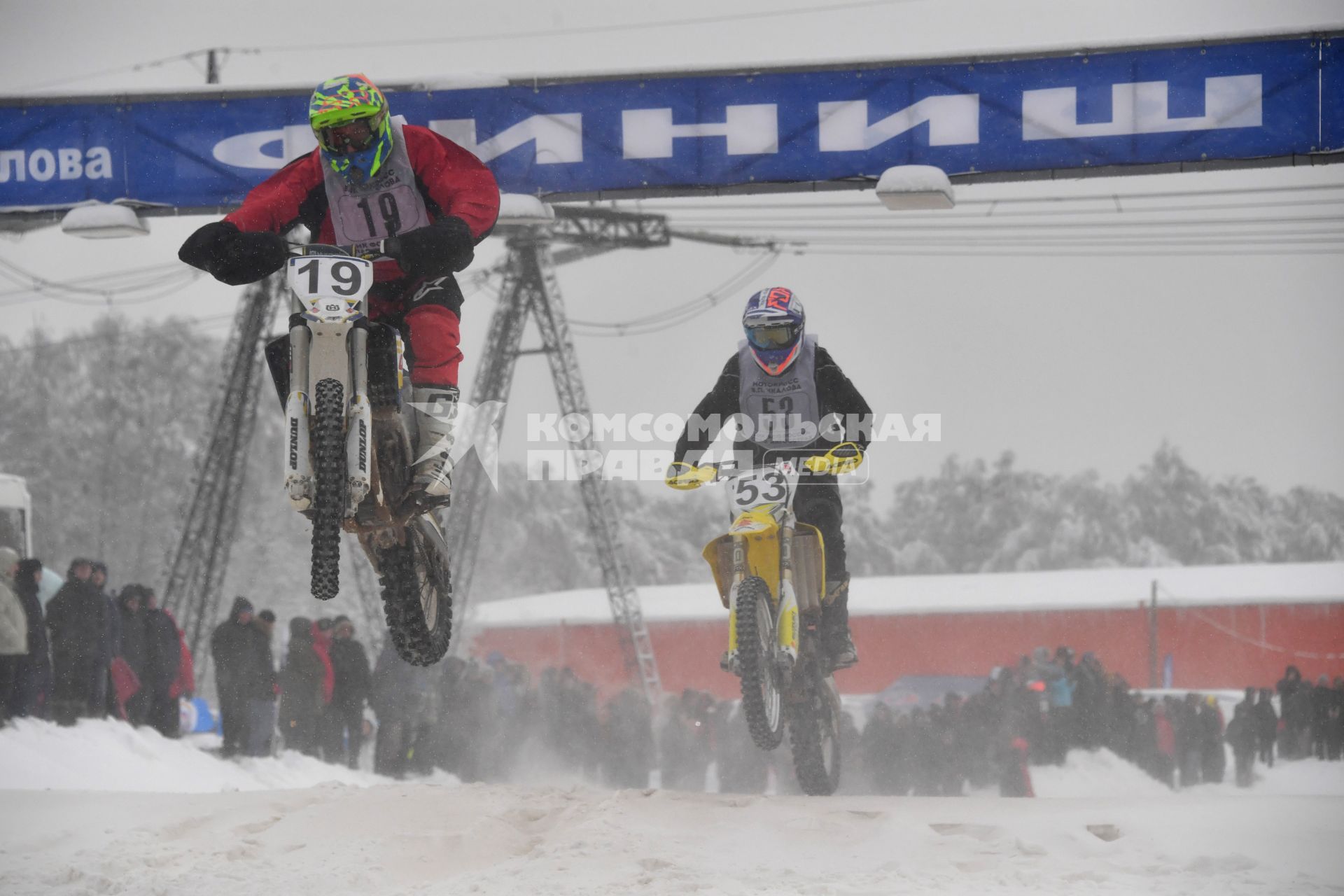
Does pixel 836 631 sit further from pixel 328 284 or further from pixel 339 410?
pixel 328 284

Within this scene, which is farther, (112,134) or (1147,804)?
(112,134)

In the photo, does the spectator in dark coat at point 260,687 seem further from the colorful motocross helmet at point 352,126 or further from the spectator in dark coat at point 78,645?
the colorful motocross helmet at point 352,126

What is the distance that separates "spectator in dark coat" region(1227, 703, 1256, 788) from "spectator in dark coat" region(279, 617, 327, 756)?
9383 mm

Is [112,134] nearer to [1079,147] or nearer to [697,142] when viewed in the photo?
[697,142]

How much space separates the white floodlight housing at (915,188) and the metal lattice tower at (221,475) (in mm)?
9289

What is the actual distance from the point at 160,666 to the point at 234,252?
7409 millimetres

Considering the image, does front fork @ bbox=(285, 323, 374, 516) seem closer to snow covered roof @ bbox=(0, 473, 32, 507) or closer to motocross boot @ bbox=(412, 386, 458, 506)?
motocross boot @ bbox=(412, 386, 458, 506)

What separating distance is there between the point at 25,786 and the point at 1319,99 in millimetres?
9859

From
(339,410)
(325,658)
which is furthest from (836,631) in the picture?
(325,658)

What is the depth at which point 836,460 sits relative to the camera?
8.44 m

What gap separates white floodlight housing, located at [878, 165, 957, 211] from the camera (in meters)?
9.80

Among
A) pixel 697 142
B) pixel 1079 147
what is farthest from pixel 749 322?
pixel 1079 147

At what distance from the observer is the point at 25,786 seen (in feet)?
34.7

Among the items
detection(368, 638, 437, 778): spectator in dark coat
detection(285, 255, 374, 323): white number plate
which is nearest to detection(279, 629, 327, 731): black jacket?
detection(368, 638, 437, 778): spectator in dark coat
